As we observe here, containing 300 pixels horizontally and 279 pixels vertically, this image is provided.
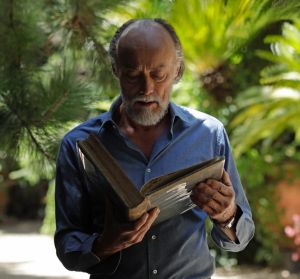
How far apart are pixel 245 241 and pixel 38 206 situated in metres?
10.5

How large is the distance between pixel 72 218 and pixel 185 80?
4924 mm

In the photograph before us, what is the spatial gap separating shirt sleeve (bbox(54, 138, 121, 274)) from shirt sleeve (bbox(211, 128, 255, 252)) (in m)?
0.27

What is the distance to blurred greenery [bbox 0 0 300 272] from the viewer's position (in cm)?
304

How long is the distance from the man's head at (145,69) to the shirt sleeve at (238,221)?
0.63 ft

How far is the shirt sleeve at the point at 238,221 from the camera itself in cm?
199

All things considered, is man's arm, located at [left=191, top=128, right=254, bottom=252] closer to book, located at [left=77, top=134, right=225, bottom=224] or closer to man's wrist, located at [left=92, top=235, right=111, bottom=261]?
A: book, located at [left=77, top=134, right=225, bottom=224]

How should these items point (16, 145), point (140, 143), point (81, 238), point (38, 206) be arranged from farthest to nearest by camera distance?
point (38, 206), point (16, 145), point (140, 143), point (81, 238)

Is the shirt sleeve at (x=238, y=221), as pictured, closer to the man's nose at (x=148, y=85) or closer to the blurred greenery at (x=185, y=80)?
the man's nose at (x=148, y=85)

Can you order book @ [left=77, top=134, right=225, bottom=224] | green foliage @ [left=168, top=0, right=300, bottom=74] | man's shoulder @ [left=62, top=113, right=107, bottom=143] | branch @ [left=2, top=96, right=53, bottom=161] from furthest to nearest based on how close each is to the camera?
green foliage @ [left=168, top=0, right=300, bottom=74]
branch @ [left=2, top=96, right=53, bottom=161]
man's shoulder @ [left=62, top=113, right=107, bottom=143]
book @ [left=77, top=134, right=225, bottom=224]

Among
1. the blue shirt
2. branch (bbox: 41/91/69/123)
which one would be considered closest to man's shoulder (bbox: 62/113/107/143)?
the blue shirt

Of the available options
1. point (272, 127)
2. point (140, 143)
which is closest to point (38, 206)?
point (272, 127)

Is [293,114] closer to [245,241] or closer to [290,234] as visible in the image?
[290,234]

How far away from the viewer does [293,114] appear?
618 cm

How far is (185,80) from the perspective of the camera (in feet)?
22.5
